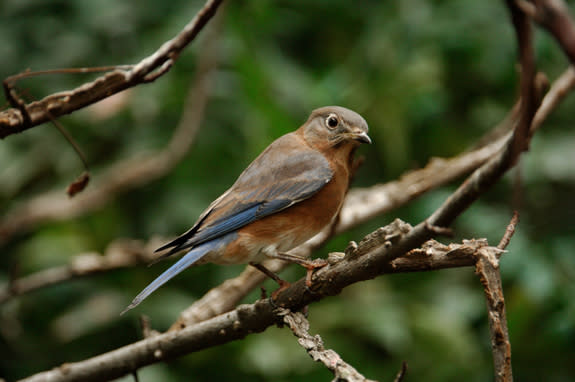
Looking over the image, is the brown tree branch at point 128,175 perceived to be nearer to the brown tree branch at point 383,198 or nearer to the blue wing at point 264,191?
the brown tree branch at point 383,198

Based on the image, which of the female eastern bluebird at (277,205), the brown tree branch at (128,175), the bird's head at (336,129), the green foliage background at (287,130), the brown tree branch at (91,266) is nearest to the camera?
the female eastern bluebird at (277,205)

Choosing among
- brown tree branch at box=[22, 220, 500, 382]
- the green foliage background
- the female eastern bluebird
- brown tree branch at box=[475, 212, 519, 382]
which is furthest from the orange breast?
the green foliage background

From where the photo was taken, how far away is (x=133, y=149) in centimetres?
507

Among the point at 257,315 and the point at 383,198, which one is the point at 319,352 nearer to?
the point at 257,315

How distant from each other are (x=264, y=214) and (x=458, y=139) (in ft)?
9.47

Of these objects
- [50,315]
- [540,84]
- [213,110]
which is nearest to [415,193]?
[213,110]

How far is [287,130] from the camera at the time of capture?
4195mm

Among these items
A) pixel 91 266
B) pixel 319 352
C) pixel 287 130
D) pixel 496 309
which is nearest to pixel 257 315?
pixel 319 352

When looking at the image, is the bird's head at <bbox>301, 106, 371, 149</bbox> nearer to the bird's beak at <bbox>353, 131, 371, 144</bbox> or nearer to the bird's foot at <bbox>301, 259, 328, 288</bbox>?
the bird's beak at <bbox>353, 131, 371, 144</bbox>

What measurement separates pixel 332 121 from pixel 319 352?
1.31 m

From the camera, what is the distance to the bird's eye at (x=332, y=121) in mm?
3016

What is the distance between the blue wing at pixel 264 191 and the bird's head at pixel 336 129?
14cm

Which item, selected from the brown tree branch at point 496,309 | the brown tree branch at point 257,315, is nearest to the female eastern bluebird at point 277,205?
the brown tree branch at point 257,315

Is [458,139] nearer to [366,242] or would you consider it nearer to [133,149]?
[133,149]
